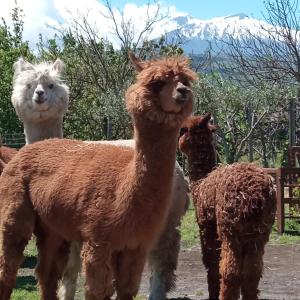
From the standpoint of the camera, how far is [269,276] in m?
7.79

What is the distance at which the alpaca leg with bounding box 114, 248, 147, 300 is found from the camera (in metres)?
4.78

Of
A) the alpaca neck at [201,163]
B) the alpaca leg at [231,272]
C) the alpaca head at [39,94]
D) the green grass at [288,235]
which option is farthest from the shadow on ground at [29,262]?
the alpaca leg at [231,272]

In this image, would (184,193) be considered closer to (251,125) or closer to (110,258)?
(110,258)

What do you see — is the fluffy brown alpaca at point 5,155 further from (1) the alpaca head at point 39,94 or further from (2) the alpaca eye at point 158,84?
(2) the alpaca eye at point 158,84

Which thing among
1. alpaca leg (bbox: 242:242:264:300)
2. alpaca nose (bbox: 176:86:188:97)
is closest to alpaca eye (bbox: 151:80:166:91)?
alpaca nose (bbox: 176:86:188:97)

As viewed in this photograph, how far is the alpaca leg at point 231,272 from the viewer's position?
5.30m

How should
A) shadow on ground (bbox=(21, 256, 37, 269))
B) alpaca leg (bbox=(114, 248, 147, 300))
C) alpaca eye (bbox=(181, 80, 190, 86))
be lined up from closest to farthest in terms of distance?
alpaca eye (bbox=(181, 80, 190, 86)) → alpaca leg (bbox=(114, 248, 147, 300)) → shadow on ground (bbox=(21, 256, 37, 269))

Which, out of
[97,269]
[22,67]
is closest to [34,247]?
[22,67]

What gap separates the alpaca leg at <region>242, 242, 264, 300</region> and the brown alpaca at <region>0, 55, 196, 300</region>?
94 centimetres

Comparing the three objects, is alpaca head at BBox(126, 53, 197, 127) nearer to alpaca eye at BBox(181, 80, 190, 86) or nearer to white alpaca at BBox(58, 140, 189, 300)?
alpaca eye at BBox(181, 80, 190, 86)

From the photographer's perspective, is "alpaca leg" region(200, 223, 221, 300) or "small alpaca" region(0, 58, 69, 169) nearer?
"alpaca leg" region(200, 223, 221, 300)

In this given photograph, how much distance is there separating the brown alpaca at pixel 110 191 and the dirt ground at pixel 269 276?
2179 millimetres

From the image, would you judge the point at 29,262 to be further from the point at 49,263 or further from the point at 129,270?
the point at 129,270

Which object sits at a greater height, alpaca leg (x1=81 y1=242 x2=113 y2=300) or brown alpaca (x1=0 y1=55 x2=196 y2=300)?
brown alpaca (x1=0 y1=55 x2=196 y2=300)
